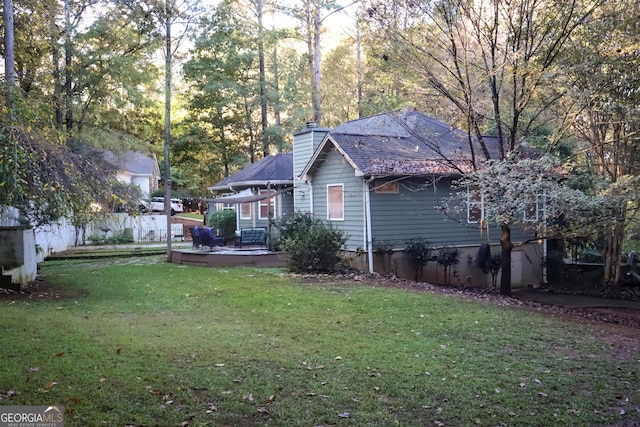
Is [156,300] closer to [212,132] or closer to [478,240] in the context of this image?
[478,240]

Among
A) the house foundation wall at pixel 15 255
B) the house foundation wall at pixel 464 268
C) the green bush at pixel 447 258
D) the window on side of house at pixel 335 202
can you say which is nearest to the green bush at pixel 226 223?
the window on side of house at pixel 335 202

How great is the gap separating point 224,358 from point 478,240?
12694mm

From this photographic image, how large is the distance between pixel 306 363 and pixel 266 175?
15967mm

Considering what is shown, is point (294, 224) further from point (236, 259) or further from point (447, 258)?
point (447, 258)

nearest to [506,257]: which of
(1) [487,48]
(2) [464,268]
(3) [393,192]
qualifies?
(2) [464,268]

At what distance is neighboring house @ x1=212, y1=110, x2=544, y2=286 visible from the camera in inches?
578

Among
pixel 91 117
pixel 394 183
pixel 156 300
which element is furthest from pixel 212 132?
pixel 156 300

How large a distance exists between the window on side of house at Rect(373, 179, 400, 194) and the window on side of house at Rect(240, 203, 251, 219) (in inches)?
338

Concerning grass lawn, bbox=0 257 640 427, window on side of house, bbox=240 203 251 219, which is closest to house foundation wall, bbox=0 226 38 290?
grass lawn, bbox=0 257 640 427

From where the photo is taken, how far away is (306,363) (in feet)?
18.4

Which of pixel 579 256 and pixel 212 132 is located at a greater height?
pixel 212 132

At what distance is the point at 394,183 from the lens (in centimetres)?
1523

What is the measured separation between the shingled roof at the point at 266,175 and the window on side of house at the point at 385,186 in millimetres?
6064

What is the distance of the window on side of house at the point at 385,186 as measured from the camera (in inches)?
579
